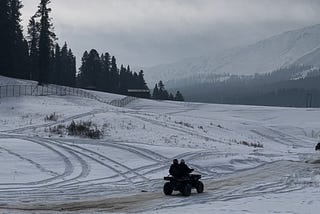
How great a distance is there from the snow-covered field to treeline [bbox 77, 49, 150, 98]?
243 feet

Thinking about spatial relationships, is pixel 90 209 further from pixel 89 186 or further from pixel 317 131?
pixel 317 131

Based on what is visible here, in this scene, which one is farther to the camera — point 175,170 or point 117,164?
point 117,164

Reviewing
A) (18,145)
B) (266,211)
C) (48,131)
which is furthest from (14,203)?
(48,131)

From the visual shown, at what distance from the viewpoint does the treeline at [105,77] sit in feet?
444

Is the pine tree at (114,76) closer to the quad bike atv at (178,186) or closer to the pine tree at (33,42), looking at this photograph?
the pine tree at (33,42)

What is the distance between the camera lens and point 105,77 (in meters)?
142

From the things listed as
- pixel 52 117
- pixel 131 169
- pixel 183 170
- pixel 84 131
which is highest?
pixel 52 117

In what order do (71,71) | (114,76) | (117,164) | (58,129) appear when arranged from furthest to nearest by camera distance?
(114,76)
(71,71)
(58,129)
(117,164)

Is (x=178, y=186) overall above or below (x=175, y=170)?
below

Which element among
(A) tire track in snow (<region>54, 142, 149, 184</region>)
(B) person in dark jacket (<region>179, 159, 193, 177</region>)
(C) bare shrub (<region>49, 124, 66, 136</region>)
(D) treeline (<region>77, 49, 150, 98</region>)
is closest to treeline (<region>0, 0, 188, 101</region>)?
(D) treeline (<region>77, 49, 150, 98</region>)

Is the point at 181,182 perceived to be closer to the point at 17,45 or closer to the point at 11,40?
the point at 11,40

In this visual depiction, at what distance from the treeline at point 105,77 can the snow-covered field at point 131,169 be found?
7399 cm

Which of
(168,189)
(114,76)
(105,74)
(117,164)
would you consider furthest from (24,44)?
(168,189)

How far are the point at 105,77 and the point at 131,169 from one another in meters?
111
